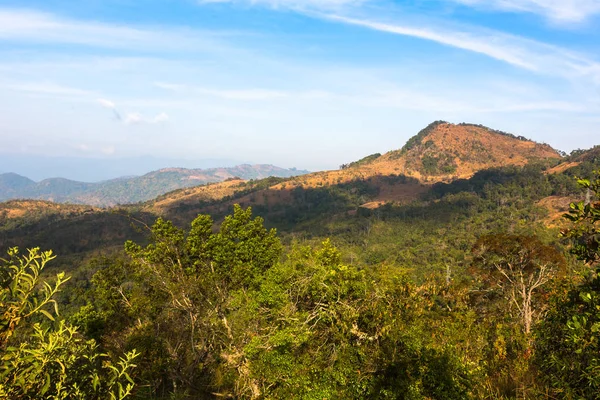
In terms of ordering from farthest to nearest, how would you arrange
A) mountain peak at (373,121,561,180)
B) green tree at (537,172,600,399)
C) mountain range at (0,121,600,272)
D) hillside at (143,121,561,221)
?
mountain peak at (373,121,561,180), hillside at (143,121,561,221), mountain range at (0,121,600,272), green tree at (537,172,600,399)

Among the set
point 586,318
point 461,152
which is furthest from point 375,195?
point 586,318

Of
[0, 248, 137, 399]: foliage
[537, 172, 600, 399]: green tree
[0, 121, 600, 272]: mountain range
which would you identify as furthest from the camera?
[0, 121, 600, 272]: mountain range

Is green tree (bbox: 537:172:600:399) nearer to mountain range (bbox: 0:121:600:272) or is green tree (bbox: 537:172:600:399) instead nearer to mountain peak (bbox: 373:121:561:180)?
mountain range (bbox: 0:121:600:272)

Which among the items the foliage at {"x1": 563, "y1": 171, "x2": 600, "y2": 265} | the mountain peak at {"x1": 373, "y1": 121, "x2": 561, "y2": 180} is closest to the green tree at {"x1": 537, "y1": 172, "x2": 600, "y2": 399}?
the foliage at {"x1": 563, "y1": 171, "x2": 600, "y2": 265}

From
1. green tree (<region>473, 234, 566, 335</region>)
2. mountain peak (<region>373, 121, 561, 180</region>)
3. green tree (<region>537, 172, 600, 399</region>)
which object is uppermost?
mountain peak (<region>373, 121, 561, 180</region>)

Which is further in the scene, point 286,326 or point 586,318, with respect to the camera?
point 286,326

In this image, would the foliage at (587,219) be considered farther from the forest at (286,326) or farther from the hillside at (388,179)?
the hillside at (388,179)

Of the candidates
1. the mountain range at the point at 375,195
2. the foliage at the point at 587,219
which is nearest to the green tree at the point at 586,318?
the foliage at the point at 587,219

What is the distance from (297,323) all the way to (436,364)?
497 cm

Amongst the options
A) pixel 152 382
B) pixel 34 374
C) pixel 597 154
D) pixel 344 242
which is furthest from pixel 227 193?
pixel 34 374

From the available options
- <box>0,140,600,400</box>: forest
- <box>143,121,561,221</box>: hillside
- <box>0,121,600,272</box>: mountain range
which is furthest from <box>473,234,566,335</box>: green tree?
<box>143,121,561,221</box>: hillside

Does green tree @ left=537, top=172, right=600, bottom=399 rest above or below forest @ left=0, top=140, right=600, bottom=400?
above

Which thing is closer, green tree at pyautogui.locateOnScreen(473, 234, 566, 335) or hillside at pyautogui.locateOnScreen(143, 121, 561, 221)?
green tree at pyautogui.locateOnScreen(473, 234, 566, 335)

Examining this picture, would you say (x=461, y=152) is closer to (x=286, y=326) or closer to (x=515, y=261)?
(x=515, y=261)
